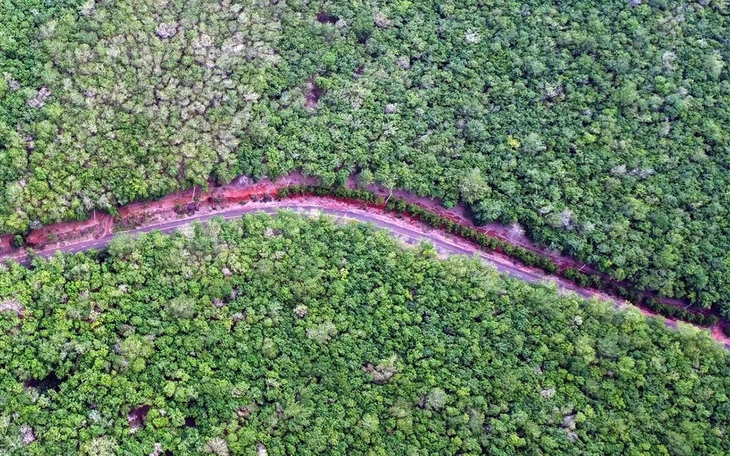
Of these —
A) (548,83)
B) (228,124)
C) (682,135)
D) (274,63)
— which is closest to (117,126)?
(228,124)

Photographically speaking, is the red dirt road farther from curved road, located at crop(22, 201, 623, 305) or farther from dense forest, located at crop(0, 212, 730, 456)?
dense forest, located at crop(0, 212, 730, 456)

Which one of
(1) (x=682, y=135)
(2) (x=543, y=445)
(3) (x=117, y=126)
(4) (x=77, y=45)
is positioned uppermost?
(1) (x=682, y=135)

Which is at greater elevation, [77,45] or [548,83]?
[548,83]

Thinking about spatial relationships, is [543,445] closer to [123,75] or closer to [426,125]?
[426,125]

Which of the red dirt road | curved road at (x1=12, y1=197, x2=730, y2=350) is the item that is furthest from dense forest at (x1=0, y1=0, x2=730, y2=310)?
curved road at (x1=12, y1=197, x2=730, y2=350)

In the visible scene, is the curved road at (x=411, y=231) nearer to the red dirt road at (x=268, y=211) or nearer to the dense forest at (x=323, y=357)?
the red dirt road at (x=268, y=211)

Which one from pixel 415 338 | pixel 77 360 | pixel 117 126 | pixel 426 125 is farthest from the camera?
pixel 426 125

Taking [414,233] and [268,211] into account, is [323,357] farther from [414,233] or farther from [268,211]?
[414,233]

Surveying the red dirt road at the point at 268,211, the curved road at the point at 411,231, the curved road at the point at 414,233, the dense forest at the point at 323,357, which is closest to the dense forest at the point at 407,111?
the red dirt road at the point at 268,211
